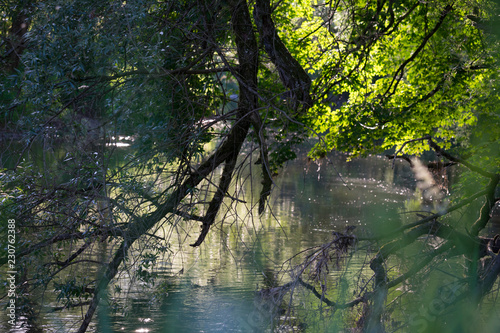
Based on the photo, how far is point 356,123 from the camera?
9.65 metres

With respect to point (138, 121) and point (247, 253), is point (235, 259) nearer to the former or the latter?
point (247, 253)

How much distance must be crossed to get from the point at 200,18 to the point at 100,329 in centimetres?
562

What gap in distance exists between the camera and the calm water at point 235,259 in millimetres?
7855

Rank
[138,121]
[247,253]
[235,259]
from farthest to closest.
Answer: [235,259]
[247,253]
[138,121]

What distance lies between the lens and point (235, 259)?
8.39 meters

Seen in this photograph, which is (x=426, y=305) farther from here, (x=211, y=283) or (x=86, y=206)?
(x=211, y=283)

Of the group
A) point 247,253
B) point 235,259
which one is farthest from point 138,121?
point 235,259

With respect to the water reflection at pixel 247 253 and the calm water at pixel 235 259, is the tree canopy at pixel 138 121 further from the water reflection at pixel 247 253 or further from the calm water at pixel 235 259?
the water reflection at pixel 247 253

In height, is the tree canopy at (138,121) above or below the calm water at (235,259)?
above

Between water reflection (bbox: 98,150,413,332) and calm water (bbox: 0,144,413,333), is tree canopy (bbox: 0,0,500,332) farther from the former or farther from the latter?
water reflection (bbox: 98,150,413,332)

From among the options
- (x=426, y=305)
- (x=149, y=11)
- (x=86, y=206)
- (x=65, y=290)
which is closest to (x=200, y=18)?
(x=149, y=11)

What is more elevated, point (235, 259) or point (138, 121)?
point (138, 121)

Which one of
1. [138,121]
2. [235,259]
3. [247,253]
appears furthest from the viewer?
[235,259]

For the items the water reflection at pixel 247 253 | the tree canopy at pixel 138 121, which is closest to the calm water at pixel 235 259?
the water reflection at pixel 247 253
